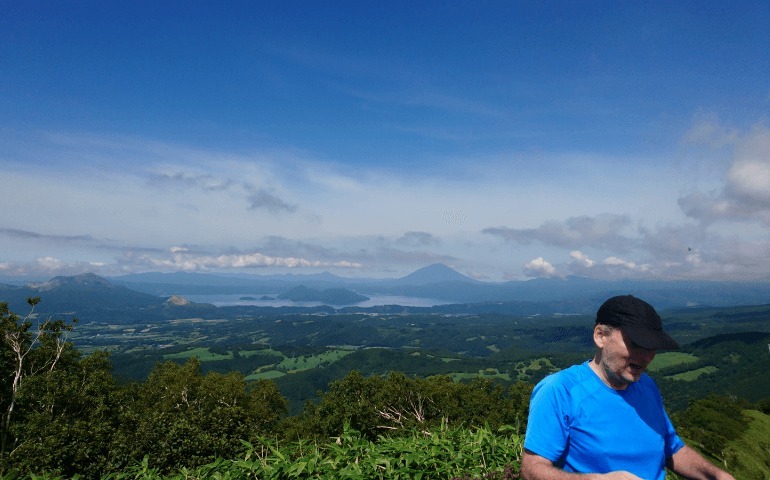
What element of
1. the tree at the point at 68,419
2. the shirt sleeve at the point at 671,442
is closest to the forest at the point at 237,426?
the tree at the point at 68,419

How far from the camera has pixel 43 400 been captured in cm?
1936

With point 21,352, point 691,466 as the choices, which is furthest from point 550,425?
point 21,352

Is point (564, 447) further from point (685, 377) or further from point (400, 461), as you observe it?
point (685, 377)

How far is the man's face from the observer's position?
253 cm

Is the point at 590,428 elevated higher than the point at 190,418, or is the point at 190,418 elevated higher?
the point at 590,428

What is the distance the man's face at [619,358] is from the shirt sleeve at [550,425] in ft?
1.21

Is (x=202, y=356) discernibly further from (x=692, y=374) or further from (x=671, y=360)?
(x=671, y=360)

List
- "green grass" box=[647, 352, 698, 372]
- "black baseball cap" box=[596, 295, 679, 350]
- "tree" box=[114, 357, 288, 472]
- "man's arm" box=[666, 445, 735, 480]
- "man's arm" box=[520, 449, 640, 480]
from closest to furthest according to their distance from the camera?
"man's arm" box=[520, 449, 640, 480] → "black baseball cap" box=[596, 295, 679, 350] → "man's arm" box=[666, 445, 735, 480] → "tree" box=[114, 357, 288, 472] → "green grass" box=[647, 352, 698, 372]

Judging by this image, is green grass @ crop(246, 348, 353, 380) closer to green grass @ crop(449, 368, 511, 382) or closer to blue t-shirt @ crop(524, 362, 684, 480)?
green grass @ crop(449, 368, 511, 382)

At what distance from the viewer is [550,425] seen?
2.49 meters

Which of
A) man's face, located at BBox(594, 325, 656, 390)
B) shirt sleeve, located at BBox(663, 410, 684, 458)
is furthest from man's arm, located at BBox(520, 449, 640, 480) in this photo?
shirt sleeve, located at BBox(663, 410, 684, 458)

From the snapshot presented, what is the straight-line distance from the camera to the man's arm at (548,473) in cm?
233

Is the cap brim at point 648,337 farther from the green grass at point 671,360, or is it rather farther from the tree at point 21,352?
the green grass at point 671,360

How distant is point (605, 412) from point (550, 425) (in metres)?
0.42
